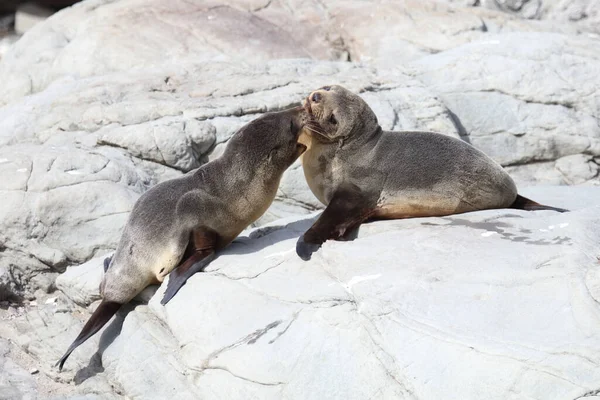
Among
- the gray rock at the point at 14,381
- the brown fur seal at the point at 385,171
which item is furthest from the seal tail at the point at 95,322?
the brown fur seal at the point at 385,171

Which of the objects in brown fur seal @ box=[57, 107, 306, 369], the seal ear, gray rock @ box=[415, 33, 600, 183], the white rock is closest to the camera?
brown fur seal @ box=[57, 107, 306, 369]

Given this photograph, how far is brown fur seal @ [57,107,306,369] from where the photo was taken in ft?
19.9

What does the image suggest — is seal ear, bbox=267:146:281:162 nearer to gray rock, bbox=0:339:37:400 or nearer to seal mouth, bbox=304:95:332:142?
seal mouth, bbox=304:95:332:142

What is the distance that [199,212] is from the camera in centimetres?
611

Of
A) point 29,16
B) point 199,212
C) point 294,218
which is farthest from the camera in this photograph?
point 29,16

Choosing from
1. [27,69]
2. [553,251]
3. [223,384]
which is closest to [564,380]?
[553,251]

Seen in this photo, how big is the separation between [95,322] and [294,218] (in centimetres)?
202

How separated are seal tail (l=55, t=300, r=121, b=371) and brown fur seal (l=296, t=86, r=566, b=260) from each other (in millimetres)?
1821

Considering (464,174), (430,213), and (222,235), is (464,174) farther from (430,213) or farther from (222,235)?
(222,235)

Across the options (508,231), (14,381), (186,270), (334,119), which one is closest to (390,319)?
(508,231)

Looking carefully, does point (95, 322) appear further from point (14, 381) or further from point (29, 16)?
point (29, 16)

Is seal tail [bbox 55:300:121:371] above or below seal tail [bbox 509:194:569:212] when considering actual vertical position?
below

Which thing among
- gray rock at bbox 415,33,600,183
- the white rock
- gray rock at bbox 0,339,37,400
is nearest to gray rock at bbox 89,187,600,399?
gray rock at bbox 0,339,37,400

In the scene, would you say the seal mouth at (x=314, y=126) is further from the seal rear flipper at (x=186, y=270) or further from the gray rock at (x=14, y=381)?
the gray rock at (x=14, y=381)
